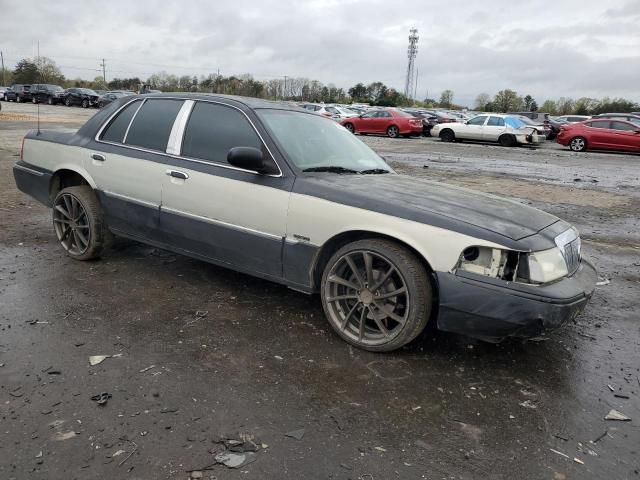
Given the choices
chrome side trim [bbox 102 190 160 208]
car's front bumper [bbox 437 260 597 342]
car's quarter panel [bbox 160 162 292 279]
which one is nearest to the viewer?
car's front bumper [bbox 437 260 597 342]

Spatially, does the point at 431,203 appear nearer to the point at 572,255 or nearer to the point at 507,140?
the point at 572,255

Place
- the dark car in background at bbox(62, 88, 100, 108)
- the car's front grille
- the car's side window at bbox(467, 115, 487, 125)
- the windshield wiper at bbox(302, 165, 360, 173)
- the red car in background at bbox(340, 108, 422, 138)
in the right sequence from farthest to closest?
the dark car in background at bbox(62, 88, 100, 108), the red car in background at bbox(340, 108, 422, 138), the car's side window at bbox(467, 115, 487, 125), the windshield wiper at bbox(302, 165, 360, 173), the car's front grille

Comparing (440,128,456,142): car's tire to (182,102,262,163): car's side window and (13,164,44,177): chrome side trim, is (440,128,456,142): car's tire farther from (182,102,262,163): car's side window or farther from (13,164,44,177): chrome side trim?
(182,102,262,163): car's side window

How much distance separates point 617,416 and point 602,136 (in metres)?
22.4

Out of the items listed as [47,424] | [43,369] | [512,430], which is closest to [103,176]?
[43,369]

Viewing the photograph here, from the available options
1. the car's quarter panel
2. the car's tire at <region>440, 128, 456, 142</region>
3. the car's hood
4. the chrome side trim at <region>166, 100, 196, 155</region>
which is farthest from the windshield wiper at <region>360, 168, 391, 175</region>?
the car's tire at <region>440, 128, 456, 142</region>

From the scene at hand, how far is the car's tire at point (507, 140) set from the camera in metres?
24.4

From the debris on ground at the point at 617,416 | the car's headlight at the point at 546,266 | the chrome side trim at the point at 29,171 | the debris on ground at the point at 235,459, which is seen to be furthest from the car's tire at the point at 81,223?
the debris on ground at the point at 617,416

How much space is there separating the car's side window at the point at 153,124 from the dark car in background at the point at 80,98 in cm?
4559

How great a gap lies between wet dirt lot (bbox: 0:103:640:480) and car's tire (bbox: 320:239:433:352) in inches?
6.1

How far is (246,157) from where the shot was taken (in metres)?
3.72

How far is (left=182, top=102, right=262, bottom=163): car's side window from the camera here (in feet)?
13.5

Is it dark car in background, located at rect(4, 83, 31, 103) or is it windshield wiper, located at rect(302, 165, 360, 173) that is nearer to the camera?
windshield wiper, located at rect(302, 165, 360, 173)

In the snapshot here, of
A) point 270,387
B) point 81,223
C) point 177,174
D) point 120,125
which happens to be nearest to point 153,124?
point 120,125
